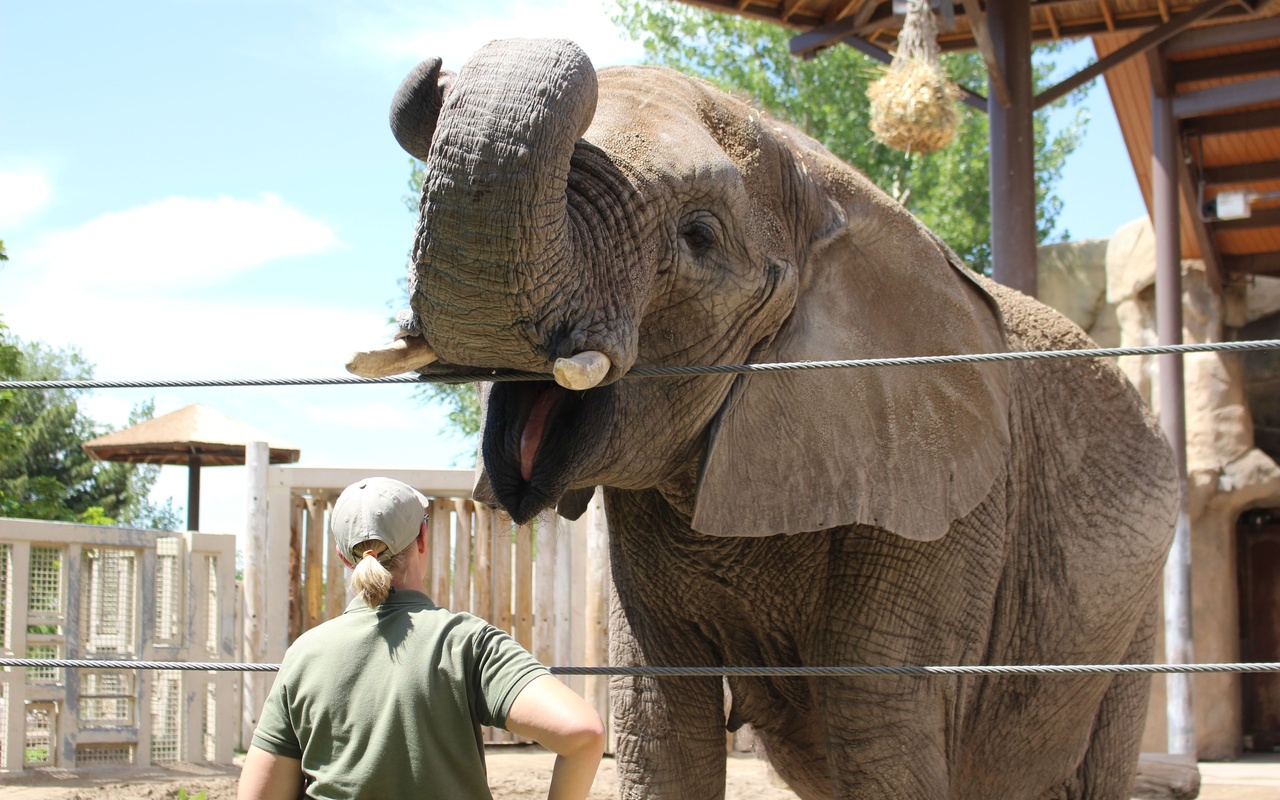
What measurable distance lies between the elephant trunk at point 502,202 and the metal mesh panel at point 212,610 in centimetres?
677

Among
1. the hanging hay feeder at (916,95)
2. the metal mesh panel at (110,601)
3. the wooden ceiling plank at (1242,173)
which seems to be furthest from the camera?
the wooden ceiling plank at (1242,173)

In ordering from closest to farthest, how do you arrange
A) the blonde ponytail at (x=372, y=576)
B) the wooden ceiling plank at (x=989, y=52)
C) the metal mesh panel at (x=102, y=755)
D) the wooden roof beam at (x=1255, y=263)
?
the blonde ponytail at (x=372, y=576) → the wooden ceiling plank at (x=989, y=52) → the metal mesh panel at (x=102, y=755) → the wooden roof beam at (x=1255, y=263)

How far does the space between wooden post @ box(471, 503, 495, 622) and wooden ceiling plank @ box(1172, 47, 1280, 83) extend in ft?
17.3

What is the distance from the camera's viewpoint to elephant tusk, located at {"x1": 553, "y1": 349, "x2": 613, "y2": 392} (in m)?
2.14

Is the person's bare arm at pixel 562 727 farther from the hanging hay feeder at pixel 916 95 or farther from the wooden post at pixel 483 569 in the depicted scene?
the wooden post at pixel 483 569

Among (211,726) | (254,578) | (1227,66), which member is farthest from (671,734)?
(1227,66)

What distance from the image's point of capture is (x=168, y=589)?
336 inches

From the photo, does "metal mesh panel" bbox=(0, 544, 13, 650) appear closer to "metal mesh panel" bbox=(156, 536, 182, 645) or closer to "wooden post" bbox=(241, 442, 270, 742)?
"metal mesh panel" bbox=(156, 536, 182, 645)

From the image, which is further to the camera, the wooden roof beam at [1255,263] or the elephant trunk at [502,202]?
the wooden roof beam at [1255,263]

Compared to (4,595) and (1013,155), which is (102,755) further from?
(1013,155)

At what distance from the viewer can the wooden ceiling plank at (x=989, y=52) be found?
663 centimetres

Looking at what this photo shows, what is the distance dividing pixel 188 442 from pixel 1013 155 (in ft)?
23.1

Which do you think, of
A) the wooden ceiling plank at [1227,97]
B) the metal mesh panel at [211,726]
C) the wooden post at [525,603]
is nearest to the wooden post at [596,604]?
the wooden post at [525,603]

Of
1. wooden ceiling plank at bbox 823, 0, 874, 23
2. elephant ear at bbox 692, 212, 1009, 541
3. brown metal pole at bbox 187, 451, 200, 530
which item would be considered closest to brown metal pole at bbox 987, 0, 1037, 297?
wooden ceiling plank at bbox 823, 0, 874, 23
